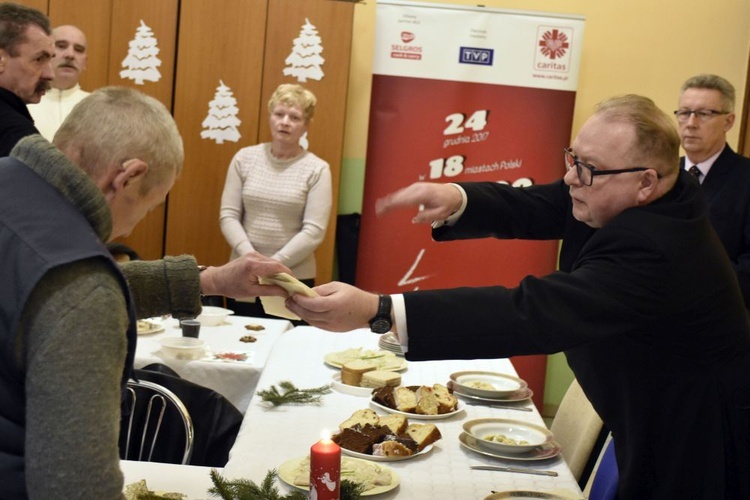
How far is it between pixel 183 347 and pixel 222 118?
2.40 metres

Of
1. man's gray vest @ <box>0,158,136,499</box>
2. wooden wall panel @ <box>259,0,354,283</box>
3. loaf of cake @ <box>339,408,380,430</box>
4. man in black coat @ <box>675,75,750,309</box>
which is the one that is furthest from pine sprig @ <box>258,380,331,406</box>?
wooden wall panel @ <box>259,0,354,283</box>

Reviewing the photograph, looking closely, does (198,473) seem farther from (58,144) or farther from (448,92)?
(448,92)

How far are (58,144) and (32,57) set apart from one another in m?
2.07

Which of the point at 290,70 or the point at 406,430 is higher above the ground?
the point at 290,70

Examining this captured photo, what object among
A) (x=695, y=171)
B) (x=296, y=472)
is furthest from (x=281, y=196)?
(x=296, y=472)

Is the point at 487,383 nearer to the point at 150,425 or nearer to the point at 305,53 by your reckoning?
the point at 150,425

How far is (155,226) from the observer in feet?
17.2

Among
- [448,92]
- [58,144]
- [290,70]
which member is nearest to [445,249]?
[448,92]

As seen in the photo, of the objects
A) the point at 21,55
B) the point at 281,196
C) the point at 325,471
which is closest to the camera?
the point at 325,471

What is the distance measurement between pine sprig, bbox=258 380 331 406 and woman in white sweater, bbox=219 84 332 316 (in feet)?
7.03

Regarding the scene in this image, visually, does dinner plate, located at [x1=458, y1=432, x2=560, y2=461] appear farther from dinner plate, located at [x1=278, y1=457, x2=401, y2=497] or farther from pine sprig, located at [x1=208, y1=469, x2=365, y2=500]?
pine sprig, located at [x1=208, y1=469, x2=365, y2=500]

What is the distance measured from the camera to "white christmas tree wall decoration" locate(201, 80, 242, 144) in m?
5.18

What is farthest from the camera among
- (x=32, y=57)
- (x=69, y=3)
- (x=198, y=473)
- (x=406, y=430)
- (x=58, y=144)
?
(x=69, y=3)

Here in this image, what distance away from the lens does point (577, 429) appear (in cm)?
276
